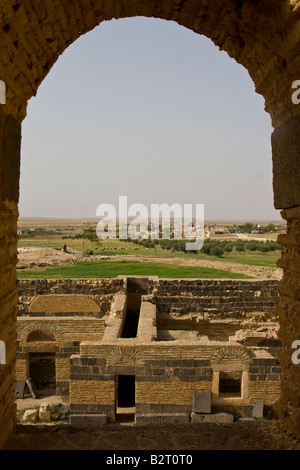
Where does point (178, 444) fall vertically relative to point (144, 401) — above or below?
above

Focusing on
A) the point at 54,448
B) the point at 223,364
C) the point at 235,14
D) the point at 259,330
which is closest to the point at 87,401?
the point at 223,364

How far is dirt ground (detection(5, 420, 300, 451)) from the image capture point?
388 cm

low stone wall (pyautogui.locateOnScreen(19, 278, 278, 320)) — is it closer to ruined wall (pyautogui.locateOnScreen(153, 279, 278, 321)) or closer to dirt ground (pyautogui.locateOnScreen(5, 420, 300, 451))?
ruined wall (pyautogui.locateOnScreen(153, 279, 278, 321))

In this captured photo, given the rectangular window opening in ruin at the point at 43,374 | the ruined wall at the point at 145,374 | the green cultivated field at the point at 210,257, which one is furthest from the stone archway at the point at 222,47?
the green cultivated field at the point at 210,257

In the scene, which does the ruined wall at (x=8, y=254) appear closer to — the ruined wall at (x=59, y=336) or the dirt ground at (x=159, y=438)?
the dirt ground at (x=159, y=438)

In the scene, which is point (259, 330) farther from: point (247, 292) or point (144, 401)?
point (144, 401)

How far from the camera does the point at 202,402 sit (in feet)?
28.3

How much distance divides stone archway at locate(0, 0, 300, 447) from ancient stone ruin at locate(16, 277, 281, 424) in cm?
468

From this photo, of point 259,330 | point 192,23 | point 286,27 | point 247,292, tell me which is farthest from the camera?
point 247,292

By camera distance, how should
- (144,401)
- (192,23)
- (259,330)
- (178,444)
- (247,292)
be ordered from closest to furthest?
(178,444) → (192,23) → (144,401) → (259,330) → (247,292)

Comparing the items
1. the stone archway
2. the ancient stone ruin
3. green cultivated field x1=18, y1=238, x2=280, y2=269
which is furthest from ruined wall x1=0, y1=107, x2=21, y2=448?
green cultivated field x1=18, y1=238, x2=280, y2=269
